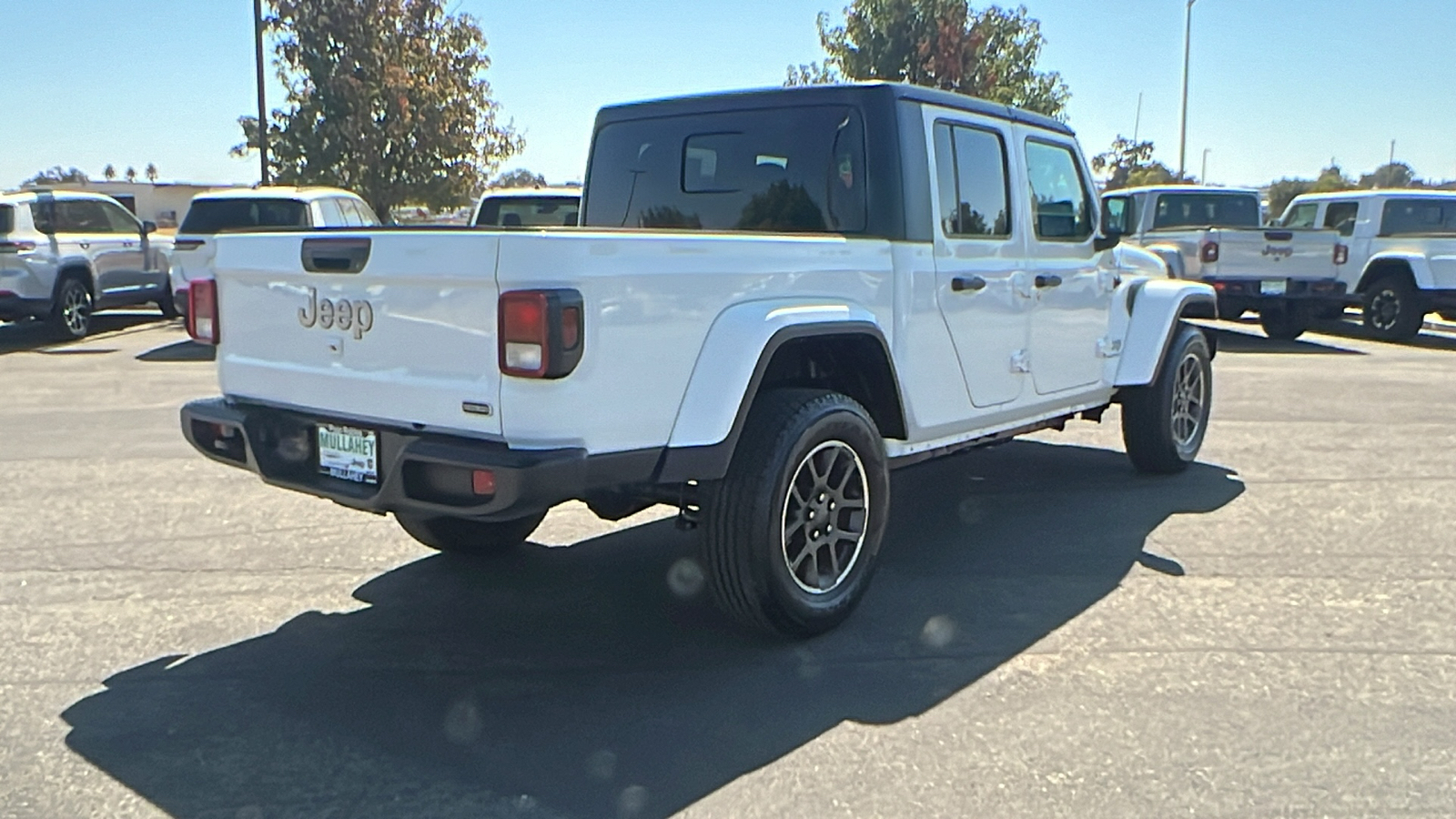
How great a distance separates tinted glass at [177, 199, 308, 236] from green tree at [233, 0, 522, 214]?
42.3 ft

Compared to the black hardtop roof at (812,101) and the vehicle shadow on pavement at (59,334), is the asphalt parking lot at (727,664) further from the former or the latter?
the vehicle shadow on pavement at (59,334)

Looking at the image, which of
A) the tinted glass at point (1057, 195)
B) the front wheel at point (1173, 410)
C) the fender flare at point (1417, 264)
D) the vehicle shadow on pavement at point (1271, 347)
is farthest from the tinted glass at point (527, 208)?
the fender flare at point (1417, 264)

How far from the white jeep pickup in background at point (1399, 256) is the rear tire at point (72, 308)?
14965mm

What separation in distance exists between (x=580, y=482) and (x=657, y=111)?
256 cm

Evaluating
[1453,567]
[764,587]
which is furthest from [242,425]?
[1453,567]

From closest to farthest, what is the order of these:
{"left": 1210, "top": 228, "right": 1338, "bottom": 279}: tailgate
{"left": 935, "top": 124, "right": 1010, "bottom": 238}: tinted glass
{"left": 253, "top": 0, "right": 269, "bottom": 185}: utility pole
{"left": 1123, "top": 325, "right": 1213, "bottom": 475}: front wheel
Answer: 1. {"left": 935, "top": 124, "right": 1010, "bottom": 238}: tinted glass
2. {"left": 1123, "top": 325, "right": 1213, "bottom": 475}: front wheel
3. {"left": 1210, "top": 228, "right": 1338, "bottom": 279}: tailgate
4. {"left": 253, "top": 0, "right": 269, "bottom": 185}: utility pole

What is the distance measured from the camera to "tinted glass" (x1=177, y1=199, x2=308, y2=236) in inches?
509

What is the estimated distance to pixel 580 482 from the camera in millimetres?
3461

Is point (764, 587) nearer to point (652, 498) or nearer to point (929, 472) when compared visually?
point (652, 498)

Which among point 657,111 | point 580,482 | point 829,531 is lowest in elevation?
point 829,531

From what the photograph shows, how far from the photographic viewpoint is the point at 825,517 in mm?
4332

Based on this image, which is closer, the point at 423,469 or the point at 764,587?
the point at 423,469

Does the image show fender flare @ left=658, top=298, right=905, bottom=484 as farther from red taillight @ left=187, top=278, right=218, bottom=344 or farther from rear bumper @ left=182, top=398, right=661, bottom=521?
red taillight @ left=187, top=278, right=218, bottom=344

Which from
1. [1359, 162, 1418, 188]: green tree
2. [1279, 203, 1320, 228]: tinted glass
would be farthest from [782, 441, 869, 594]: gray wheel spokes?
[1359, 162, 1418, 188]: green tree
